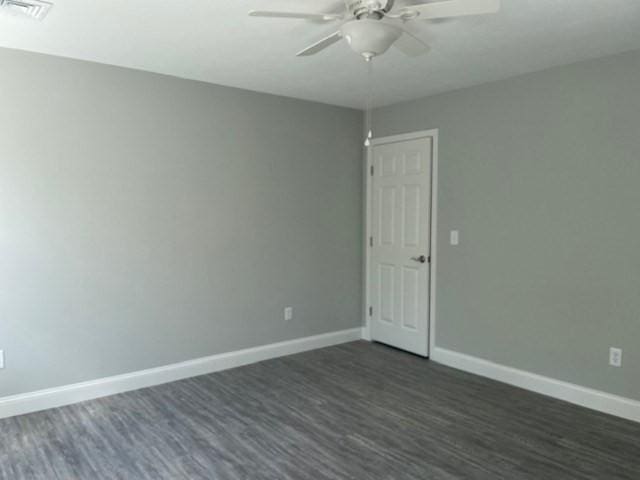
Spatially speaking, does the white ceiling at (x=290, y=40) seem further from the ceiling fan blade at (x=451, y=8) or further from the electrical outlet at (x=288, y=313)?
the electrical outlet at (x=288, y=313)

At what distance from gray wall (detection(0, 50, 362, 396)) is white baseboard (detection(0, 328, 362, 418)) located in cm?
7

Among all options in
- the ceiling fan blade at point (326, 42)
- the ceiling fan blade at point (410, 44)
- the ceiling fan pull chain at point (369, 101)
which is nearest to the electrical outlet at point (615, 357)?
the ceiling fan pull chain at point (369, 101)

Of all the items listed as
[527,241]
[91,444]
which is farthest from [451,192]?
[91,444]

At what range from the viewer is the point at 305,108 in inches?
184

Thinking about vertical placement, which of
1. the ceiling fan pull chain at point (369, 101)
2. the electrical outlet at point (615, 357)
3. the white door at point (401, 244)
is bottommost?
the electrical outlet at point (615, 357)

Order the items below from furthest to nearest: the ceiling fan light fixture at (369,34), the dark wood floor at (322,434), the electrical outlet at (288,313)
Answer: the electrical outlet at (288,313)
the dark wood floor at (322,434)
the ceiling fan light fixture at (369,34)

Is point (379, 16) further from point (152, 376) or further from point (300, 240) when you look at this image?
point (152, 376)

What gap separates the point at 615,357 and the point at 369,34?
2.74 meters

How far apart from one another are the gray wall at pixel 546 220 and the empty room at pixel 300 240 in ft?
0.06

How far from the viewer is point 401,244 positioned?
15.7ft

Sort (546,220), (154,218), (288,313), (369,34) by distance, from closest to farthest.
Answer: (369,34) < (546,220) < (154,218) < (288,313)

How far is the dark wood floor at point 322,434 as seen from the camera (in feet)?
8.72

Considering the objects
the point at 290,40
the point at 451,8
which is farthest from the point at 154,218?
the point at 451,8

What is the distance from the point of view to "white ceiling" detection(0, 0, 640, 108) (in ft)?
8.37
